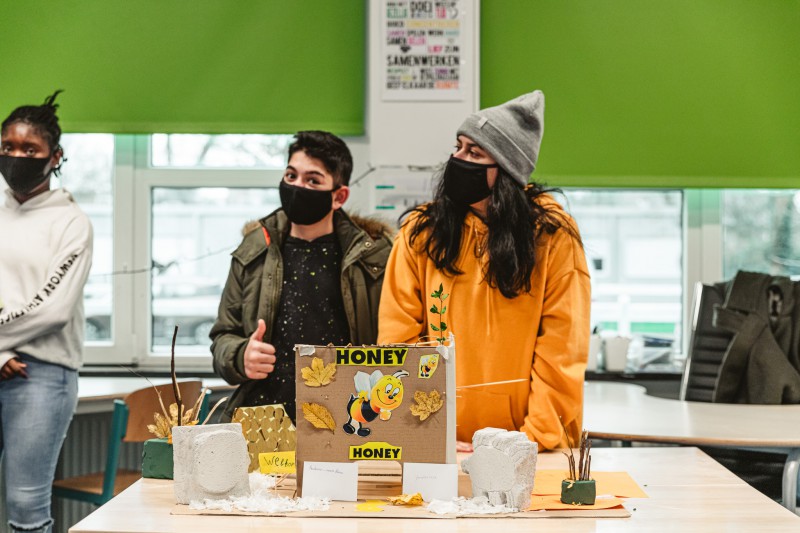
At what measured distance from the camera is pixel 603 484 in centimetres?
161

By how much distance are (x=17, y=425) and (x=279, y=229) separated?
3.62 feet

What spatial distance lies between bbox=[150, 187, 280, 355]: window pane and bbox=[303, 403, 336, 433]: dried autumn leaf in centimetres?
279

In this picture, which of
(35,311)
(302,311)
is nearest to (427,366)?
(302,311)

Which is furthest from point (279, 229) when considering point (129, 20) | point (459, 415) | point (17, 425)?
point (129, 20)

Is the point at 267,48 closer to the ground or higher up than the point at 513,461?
higher up

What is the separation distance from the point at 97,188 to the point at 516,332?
9.62 ft

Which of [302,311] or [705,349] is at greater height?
[302,311]

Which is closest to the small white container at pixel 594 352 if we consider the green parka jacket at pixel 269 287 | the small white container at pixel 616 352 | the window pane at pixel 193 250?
the small white container at pixel 616 352

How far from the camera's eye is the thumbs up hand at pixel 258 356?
1.94 metres

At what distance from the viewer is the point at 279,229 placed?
2.34m

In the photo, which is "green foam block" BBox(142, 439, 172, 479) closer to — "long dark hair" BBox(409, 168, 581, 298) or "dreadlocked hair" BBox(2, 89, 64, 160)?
"long dark hair" BBox(409, 168, 581, 298)

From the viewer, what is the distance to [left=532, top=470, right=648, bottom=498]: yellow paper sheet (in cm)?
154

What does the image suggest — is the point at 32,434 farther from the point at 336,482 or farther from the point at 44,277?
the point at 336,482

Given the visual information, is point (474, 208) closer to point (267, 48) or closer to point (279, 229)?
point (279, 229)
